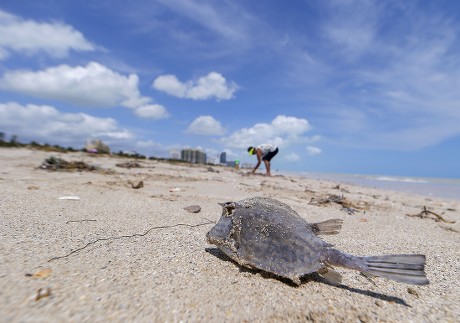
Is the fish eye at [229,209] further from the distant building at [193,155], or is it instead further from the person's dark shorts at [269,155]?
the distant building at [193,155]

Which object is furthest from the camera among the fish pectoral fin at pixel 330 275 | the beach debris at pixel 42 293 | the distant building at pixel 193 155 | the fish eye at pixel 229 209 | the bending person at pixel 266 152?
the distant building at pixel 193 155

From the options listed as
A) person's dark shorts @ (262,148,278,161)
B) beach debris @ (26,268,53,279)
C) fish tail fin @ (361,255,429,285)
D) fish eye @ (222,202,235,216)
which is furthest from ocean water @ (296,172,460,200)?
beach debris @ (26,268,53,279)

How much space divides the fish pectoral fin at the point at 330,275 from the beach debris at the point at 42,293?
1.65m

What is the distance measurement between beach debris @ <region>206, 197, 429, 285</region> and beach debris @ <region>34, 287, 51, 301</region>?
1.13m

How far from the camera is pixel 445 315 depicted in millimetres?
1620

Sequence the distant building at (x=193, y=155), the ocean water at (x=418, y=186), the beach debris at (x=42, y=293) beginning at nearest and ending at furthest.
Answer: the beach debris at (x=42, y=293) < the ocean water at (x=418, y=186) < the distant building at (x=193, y=155)

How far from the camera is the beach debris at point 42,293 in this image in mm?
1406

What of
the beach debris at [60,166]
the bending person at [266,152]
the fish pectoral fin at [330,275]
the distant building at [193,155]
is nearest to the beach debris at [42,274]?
the fish pectoral fin at [330,275]

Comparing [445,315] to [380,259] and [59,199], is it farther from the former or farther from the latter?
[59,199]

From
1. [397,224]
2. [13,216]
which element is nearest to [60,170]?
→ [13,216]

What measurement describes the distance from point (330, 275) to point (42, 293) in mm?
1742

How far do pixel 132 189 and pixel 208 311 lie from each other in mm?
4515

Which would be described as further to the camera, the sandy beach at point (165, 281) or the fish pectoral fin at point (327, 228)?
the fish pectoral fin at point (327, 228)

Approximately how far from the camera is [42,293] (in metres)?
1.44
